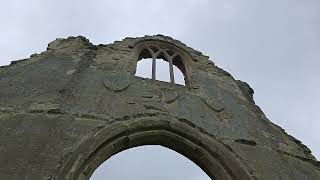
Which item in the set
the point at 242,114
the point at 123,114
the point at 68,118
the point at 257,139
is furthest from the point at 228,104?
the point at 68,118

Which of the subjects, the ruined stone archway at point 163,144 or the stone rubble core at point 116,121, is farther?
the ruined stone archway at point 163,144

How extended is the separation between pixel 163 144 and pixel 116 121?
0.80 meters

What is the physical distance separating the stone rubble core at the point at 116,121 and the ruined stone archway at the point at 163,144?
14mm

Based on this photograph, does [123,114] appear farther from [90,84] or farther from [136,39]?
[136,39]

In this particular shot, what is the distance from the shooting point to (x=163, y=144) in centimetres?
602

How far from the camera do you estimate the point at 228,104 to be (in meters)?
7.06

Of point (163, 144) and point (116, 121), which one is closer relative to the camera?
point (116, 121)

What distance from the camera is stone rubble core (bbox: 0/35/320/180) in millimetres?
5070

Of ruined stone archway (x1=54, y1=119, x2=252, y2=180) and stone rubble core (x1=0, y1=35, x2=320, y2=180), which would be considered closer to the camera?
stone rubble core (x1=0, y1=35, x2=320, y2=180)

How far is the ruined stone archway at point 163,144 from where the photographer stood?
5.21 m

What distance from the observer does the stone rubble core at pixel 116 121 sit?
16.6 ft

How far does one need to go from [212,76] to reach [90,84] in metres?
2.53

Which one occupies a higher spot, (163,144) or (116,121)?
(116,121)

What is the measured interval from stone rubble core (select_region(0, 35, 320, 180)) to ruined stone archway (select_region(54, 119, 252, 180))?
0.01 m
